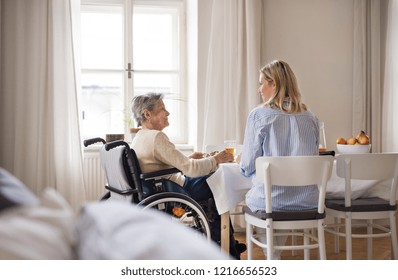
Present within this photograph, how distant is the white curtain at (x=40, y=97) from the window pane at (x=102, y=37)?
46cm

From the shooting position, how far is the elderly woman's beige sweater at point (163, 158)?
7.51ft

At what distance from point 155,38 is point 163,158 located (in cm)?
212

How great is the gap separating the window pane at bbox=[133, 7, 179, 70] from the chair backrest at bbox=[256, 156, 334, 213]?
236 cm

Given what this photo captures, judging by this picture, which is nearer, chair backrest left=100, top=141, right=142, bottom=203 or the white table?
chair backrest left=100, top=141, right=142, bottom=203

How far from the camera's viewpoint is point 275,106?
2.19 metres

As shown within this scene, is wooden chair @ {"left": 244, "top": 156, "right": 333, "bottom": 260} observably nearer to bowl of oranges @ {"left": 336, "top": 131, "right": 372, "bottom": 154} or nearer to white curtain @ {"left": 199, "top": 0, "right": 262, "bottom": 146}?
bowl of oranges @ {"left": 336, "top": 131, "right": 372, "bottom": 154}

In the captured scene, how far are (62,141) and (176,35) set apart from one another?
4.44 feet

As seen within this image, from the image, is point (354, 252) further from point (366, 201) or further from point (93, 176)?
point (93, 176)

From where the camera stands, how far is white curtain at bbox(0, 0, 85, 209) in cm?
355

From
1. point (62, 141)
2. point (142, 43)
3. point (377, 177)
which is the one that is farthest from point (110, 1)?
point (377, 177)

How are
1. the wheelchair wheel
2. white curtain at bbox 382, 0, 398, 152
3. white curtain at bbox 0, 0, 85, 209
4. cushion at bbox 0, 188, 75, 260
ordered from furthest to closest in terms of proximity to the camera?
white curtain at bbox 382, 0, 398, 152, white curtain at bbox 0, 0, 85, 209, the wheelchair wheel, cushion at bbox 0, 188, 75, 260

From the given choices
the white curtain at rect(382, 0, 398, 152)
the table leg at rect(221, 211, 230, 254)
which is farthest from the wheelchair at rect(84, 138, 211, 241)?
the white curtain at rect(382, 0, 398, 152)
